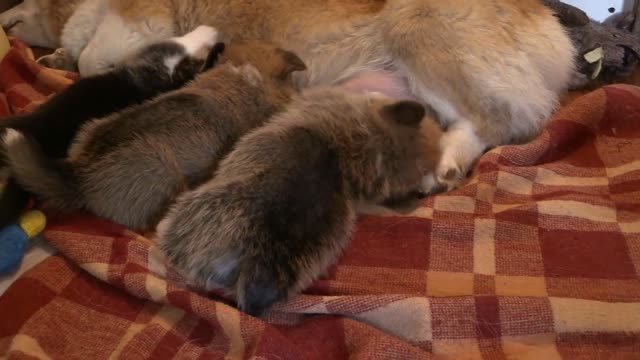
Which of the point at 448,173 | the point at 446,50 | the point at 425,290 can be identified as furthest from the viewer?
the point at 446,50

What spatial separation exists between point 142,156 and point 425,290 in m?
0.81

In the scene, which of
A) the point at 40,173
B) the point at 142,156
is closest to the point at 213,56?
the point at 142,156

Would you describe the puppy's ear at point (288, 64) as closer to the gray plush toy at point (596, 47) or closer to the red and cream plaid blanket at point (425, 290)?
the red and cream plaid blanket at point (425, 290)

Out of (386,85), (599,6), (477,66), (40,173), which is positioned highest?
(40,173)

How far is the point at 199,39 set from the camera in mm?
2260

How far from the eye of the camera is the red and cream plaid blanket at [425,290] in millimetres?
1479

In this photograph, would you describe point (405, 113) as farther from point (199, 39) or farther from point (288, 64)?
point (199, 39)

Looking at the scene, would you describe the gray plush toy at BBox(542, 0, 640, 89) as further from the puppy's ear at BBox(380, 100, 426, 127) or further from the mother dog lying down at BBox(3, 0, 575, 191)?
the puppy's ear at BBox(380, 100, 426, 127)

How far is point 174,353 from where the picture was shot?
1503 mm

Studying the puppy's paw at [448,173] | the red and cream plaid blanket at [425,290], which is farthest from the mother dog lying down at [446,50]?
the red and cream plaid blanket at [425,290]

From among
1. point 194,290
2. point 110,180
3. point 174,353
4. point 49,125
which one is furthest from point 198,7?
→ point 174,353

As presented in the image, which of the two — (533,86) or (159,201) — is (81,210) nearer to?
(159,201)

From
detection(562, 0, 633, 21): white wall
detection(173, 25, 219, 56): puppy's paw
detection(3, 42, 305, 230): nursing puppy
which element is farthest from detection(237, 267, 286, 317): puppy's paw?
detection(562, 0, 633, 21): white wall

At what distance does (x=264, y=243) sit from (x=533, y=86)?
3.65 ft
